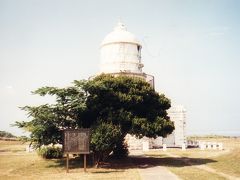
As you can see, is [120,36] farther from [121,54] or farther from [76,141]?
[76,141]

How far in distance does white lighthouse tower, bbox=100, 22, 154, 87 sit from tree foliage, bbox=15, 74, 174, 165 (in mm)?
11801

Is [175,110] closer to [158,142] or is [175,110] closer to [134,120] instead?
[158,142]

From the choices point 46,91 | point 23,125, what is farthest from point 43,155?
point 46,91

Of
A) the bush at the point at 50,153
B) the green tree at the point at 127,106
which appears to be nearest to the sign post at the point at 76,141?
the green tree at the point at 127,106

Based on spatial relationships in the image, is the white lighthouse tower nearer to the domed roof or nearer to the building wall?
the domed roof

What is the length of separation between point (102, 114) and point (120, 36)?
16.2m

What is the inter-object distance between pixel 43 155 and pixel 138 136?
10.8 metres

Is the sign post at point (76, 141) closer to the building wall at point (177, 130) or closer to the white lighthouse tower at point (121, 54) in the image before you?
the white lighthouse tower at point (121, 54)

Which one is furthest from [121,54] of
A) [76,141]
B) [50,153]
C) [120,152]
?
[76,141]

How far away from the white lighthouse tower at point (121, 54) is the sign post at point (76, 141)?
17.2 metres

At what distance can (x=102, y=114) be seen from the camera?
25.7 meters

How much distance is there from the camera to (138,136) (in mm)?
26609

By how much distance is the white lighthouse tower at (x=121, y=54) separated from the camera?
1555 inches

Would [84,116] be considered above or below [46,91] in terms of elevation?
below
